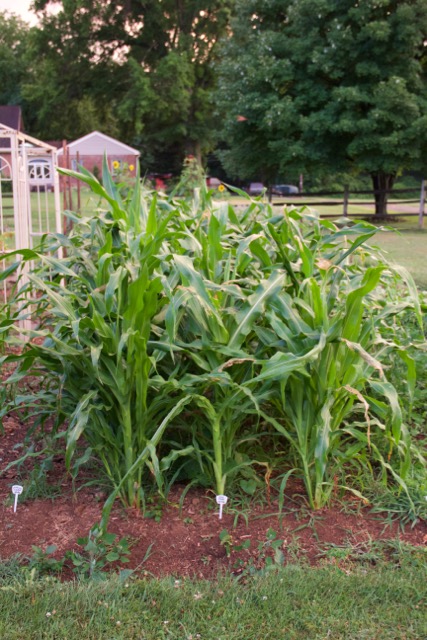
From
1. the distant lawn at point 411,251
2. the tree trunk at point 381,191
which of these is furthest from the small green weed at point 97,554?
the tree trunk at point 381,191

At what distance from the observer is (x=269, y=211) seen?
381cm

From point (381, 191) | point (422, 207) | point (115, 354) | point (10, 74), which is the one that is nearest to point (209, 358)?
point (115, 354)

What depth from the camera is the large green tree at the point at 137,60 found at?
3353 cm

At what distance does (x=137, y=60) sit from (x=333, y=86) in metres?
19.4

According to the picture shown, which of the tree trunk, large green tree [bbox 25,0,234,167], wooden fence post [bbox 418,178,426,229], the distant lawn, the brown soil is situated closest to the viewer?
the brown soil

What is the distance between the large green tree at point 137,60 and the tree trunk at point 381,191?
38.1 ft

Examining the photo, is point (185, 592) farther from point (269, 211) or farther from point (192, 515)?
point (269, 211)

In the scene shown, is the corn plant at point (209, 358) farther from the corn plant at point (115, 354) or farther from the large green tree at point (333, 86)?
the large green tree at point (333, 86)

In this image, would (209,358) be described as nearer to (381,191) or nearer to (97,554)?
(97,554)

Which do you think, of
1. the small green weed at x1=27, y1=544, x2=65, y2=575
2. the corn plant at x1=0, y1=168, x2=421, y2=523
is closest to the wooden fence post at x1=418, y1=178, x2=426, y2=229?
the corn plant at x1=0, y1=168, x2=421, y2=523

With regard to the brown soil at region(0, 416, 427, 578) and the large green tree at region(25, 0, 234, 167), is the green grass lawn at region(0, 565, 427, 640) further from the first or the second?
the large green tree at region(25, 0, 234, 167)

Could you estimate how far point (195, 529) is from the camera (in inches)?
111

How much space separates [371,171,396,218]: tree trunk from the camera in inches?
858

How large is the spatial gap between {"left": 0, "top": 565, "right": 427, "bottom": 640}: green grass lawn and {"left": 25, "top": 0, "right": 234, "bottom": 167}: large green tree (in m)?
31.7
